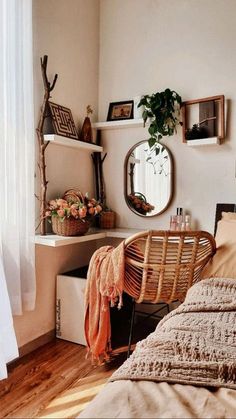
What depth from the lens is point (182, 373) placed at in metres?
0.75

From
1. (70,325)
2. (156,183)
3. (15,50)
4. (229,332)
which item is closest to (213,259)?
(229,332)

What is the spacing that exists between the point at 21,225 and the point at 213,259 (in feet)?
3.66

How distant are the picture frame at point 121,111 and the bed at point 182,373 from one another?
1.86 m

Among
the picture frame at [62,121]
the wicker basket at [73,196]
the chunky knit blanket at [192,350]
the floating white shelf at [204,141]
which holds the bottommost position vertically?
the chunky knit blanket at [192,350]

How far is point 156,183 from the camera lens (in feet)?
8.32

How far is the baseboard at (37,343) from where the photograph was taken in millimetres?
2090

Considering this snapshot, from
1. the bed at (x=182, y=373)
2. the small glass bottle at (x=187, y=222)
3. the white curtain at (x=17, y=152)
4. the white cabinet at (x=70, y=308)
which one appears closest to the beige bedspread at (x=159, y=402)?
the bed at (x=182, y=373)

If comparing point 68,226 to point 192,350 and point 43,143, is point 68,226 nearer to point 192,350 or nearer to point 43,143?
point 43,143

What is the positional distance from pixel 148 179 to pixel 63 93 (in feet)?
3.02

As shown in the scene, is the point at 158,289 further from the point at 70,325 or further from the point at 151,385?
the point at 151,385

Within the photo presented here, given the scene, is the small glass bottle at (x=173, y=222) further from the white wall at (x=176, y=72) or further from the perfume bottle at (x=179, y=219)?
the white wall at (x=176, y=72)

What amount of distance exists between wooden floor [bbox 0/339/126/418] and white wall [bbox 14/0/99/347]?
0.62 feet

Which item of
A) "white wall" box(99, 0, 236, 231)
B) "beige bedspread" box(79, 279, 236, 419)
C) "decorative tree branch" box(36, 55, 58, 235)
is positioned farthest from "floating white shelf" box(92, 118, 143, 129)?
"beige bedspread" box(79, 279, 236, 419)

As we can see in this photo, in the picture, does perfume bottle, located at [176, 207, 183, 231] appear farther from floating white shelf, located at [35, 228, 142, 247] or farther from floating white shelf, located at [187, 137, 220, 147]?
floating white shelf, located at [187, 137, 220, 147]
